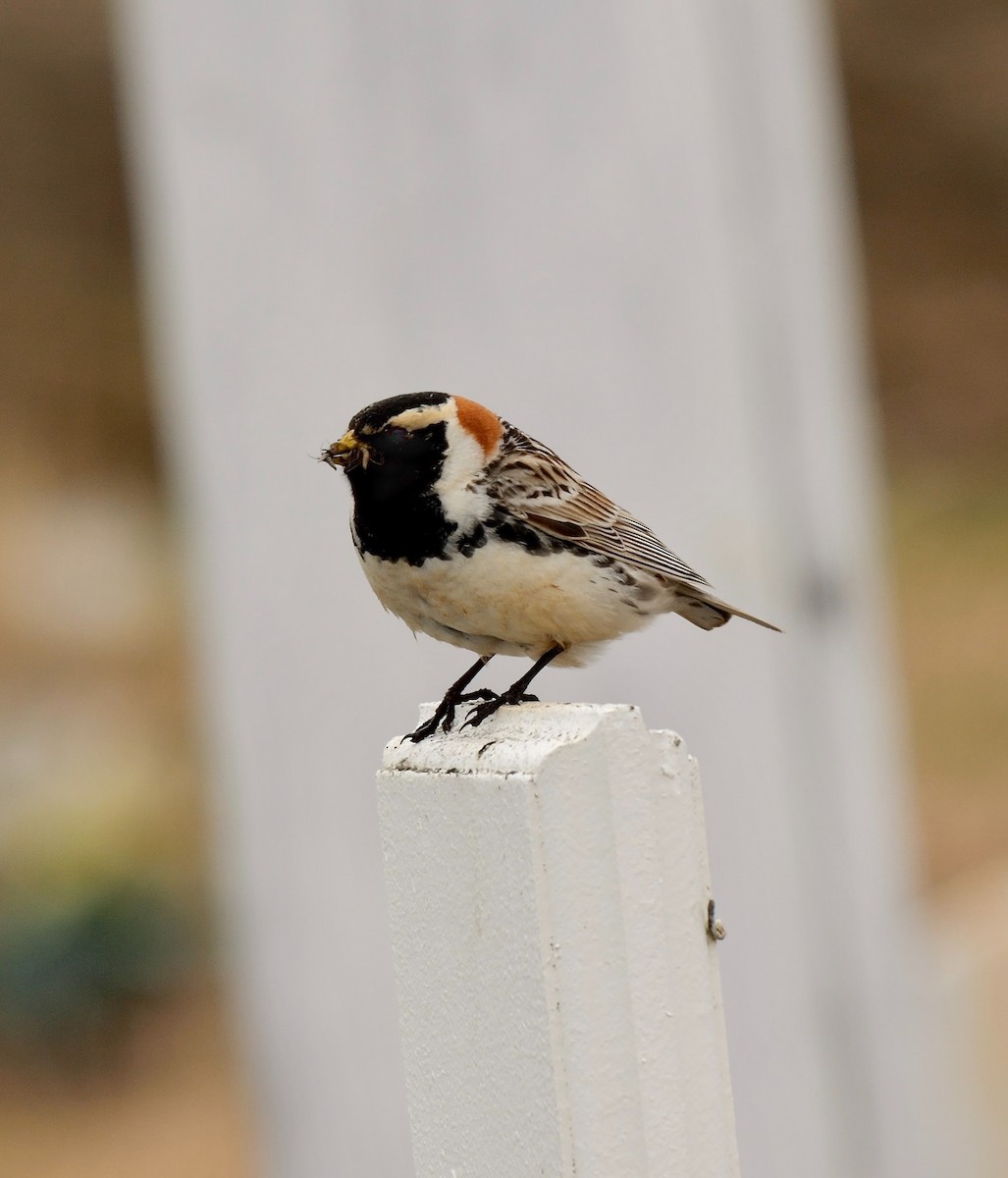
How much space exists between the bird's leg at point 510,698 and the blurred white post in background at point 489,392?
1.14 m

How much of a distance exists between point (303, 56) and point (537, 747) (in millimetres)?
2459

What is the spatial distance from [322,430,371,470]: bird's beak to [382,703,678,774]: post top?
45 centimetres

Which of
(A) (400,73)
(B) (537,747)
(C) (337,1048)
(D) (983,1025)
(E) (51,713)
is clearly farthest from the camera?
(E) (51,713)

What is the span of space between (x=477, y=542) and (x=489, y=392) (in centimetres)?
140

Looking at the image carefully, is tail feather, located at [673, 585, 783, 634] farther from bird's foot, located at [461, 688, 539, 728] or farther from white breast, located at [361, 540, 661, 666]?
bird's foot, located at [461, 688, 539, 728]

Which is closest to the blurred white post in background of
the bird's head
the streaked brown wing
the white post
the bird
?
the streaked brown wing

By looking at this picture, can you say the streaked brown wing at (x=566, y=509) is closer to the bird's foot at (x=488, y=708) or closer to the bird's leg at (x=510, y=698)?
the bird's leg at (x=510, y=698)

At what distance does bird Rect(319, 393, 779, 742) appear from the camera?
222cm

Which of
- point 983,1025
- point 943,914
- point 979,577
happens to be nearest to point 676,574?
point 983,1025

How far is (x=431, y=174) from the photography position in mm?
3645

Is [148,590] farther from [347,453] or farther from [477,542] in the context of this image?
[347,453]

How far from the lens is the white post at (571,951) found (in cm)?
157

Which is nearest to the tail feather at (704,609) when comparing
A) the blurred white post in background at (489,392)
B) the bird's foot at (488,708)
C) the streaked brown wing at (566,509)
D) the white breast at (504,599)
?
the streaked brown wing at (566,509)

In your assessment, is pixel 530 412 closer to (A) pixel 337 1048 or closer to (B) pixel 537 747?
(A) pixel 337 1048
